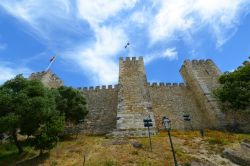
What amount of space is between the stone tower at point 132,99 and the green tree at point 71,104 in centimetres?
384

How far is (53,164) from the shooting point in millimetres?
18688

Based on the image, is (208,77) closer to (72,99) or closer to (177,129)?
(177,129)

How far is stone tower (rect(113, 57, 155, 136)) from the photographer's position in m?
25.7

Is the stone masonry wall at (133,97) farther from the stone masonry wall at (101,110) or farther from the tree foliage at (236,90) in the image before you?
the tree foliage at (236,90)

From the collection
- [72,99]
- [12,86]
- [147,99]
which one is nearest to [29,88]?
[12,86]

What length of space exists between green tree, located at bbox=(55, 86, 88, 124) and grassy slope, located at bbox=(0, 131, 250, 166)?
A: 3296mm

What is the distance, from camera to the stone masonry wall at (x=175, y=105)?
30.7 metres

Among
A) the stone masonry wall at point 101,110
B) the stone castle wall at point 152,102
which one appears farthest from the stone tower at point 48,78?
the stone masonry wall at point 101,110

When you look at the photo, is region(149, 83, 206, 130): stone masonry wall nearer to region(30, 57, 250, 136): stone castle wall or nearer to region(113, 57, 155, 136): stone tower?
region(30, 57, 250, 136): stone castle wall

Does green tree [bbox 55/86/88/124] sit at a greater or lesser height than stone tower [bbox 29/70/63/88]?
lesser

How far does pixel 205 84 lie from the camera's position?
108ft

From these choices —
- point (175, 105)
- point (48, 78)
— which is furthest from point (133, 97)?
point (48, 78)

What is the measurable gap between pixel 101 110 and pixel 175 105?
29.2ft

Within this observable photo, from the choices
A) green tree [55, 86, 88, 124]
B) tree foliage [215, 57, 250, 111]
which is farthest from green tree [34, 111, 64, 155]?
tree foliage [215, 57, 250, 111]
